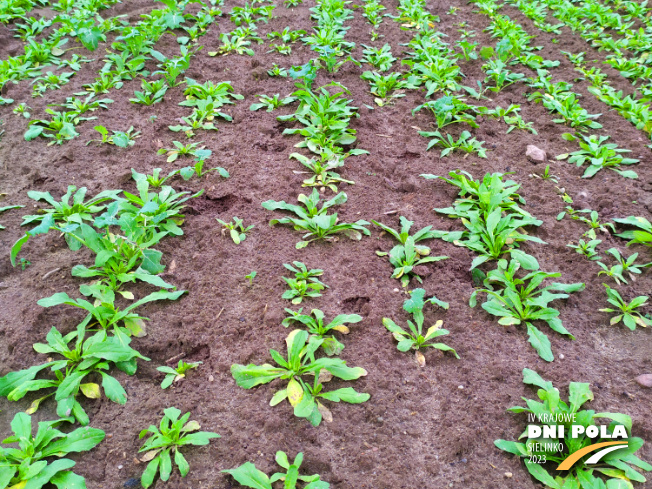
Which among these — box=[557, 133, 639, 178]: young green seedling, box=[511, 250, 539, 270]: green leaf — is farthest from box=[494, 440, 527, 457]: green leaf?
box=[557, 133, 639, 178]: young green seedling

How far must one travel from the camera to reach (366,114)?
3973 mm

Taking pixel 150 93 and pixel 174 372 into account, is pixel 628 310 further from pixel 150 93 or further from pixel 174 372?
pixel 150 93

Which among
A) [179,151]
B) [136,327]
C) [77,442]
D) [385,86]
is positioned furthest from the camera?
[385,86]

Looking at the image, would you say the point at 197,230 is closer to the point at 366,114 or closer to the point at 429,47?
the point at 366,114

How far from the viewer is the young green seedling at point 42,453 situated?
1.63m

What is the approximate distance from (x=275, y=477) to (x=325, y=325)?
2.61ft

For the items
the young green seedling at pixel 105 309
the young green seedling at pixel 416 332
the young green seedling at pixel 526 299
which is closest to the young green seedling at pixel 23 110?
the young green seedling at pixel 105 309

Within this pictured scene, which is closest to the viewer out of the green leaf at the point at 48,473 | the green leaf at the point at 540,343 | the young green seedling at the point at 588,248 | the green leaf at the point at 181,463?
the green leaf at the point at 48,473

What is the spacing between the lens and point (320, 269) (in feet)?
8.34

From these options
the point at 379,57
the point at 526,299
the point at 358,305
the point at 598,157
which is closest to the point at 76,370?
the point at 358,305

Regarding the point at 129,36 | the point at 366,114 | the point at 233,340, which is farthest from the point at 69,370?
the point at 129,36

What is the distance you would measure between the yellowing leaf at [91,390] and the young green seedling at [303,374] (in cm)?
62

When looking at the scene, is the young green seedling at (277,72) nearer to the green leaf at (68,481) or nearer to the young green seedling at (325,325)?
the young green seedling at (325,325)

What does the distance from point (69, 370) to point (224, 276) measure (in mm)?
900
